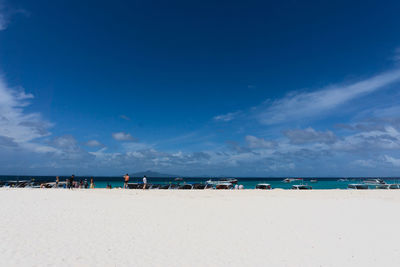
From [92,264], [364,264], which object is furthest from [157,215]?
[364,264]

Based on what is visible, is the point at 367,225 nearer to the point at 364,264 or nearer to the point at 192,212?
the point at 364,264

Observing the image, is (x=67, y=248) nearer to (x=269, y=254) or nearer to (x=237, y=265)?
(x=237, y=265)

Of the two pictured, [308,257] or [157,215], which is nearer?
[308,257]

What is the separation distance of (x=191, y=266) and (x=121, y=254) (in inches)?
96.1

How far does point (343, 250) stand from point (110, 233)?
903cm

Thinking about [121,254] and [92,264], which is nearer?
[92,264]

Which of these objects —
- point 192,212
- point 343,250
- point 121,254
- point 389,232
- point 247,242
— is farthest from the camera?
point 192,212

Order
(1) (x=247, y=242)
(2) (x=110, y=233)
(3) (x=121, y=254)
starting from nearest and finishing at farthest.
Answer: (3) (x=121, y=254), (1) (x=247, y=242), (2) (x=110, y=233)

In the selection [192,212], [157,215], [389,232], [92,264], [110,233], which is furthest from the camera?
[192,212]

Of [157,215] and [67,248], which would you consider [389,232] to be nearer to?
[157,215]

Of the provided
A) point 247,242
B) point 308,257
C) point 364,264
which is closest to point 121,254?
point 247,242

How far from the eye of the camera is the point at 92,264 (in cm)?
695

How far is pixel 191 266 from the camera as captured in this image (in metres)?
7.00

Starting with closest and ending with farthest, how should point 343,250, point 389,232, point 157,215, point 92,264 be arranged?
point 92,264
point 343,250
point 389,232
point 157,215
